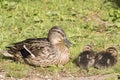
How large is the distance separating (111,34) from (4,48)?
2.52 meters

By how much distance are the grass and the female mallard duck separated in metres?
0.13

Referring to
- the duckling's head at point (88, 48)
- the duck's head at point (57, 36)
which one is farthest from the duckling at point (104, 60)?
the duck's head at point (57, 36)

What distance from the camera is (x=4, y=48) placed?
407 inches

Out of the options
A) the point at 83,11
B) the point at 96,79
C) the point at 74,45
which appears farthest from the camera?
the point at 83,11

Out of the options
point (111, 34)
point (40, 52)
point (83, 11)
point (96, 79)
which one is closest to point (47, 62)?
point (40, 52)

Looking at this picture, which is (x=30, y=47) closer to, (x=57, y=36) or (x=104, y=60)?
(x=57, y=36)

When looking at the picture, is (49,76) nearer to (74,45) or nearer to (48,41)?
(48,41)

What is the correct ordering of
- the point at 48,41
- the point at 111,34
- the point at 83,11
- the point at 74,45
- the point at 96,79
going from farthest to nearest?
the point at 83,11 < the point at 111,34 < the point at 74,45 < the point at 48,41 < the point at 96,79

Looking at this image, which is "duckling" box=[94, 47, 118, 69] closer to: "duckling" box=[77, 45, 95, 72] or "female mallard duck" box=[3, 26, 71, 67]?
"duckling" box=[77, 45, 95, 72]

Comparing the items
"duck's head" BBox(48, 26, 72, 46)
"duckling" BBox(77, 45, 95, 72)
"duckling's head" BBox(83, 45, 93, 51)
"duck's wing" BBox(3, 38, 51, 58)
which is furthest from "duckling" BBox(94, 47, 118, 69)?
"duck's wing" BBox(3, 38, 51, 58)

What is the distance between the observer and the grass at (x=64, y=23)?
10.5m

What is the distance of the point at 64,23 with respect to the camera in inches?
485

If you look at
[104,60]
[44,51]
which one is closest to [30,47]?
[44,51]

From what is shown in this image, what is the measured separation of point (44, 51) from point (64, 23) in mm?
2824
